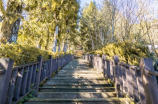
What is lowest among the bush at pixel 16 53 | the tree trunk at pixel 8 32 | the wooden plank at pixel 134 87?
A: the wooden plank at pixel 134 87

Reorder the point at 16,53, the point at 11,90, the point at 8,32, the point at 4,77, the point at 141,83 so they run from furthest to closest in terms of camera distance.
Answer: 1. the point at 8,32
2. the point at 16,53
3. the point at 141,83
4. the point at 11,90
5. the point at 4,77

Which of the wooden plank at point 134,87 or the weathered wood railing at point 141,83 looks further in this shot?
the wooden plank at point 134,87

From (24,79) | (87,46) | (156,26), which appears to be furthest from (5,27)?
(87,46)

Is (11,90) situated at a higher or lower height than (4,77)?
lower

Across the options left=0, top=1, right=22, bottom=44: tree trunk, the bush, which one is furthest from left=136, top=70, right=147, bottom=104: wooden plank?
left=0, top=1, right=22, bottom=44: tree trunk

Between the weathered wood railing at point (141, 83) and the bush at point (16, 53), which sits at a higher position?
the bush at point (16, 53)

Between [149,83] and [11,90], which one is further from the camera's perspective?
[11,90]

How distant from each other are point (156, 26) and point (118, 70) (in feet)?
28.0

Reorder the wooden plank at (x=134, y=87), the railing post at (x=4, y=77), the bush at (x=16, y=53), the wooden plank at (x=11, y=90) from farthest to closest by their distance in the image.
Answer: the wooden plank at (x=134, y=87) < the bush at (x=16, y=53) < the wooden plank at (x=11, y=90) < the railing post at (x=4, y=77)

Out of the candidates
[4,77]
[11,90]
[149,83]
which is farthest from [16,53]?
[149,83]

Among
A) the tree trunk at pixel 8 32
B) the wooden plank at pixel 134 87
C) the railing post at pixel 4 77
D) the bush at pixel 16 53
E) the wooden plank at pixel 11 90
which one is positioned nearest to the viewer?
the railing post at pixel 4 77

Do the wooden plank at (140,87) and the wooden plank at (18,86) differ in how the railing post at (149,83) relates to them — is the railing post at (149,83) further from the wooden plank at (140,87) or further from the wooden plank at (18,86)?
the wooden plank at (18,86)

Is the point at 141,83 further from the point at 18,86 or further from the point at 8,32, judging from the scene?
the point at 8,32

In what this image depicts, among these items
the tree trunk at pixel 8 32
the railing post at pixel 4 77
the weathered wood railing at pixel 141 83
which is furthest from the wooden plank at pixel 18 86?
the tree trunk at pixel 8 32
